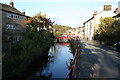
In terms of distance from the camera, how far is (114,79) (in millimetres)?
7098

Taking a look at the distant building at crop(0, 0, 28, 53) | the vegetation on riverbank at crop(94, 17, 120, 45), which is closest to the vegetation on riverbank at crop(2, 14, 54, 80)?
the distant building at crop(0, 0, 28, 53)

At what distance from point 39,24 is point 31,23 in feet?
6.34


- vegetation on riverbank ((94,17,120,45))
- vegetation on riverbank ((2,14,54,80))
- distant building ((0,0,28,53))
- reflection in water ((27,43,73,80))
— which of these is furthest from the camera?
vegetation on riverbank ((94,17,120,45))

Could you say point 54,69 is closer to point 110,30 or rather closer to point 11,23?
point 11,23

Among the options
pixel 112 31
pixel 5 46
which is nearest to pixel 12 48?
pixel 5 46

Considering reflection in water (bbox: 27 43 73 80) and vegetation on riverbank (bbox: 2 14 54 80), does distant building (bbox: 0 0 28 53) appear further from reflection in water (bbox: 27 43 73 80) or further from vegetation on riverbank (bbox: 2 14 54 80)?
reflection in water (bbox: 27 43 73 80)

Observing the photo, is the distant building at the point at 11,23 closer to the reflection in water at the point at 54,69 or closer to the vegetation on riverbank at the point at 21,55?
the vegetation on riverbank at the point at 21,55

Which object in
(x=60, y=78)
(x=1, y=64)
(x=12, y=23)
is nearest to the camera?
(x=1, y=64)

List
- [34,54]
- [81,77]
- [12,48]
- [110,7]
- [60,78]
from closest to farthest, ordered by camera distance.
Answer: [81,77], [60,78], [12,48], [34,54], [110,7]

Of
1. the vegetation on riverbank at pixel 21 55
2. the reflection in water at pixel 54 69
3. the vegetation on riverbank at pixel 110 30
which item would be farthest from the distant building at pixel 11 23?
the vegetation on riverbank at pixel 110 30

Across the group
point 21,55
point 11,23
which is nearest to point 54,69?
point 21,55

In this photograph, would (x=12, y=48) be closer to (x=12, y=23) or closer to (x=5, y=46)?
(x=5, y=46)

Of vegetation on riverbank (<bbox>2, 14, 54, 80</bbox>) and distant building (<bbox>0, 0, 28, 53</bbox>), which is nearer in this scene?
vegetation on riverbank (<bbox>2, 14, 54, 80</bbox>)

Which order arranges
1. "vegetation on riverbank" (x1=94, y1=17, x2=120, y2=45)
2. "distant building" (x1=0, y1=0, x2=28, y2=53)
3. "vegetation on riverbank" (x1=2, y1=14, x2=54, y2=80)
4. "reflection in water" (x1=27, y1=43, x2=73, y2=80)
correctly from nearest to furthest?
1. "vegetation on riverbank" (x1=2, y1=14, x2=54, y2=80)
2. "reflection in water" (x1=27, y1=43, x2=73, y2=80)
3. "distant building" (x1=0, y1=0, x2=28, y2=53)
4. "vegetation on riverbank" (x1=94, y1=17, x2=120, y2=45)
